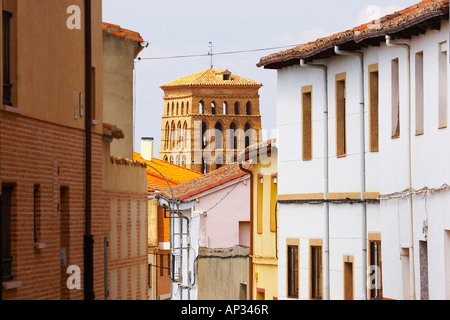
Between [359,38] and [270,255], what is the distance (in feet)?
37.1

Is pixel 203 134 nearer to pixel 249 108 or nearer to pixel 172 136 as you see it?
pixel 172 136

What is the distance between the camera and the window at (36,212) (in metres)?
21.5

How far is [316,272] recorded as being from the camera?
31750mm

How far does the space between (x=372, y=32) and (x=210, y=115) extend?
472 feet

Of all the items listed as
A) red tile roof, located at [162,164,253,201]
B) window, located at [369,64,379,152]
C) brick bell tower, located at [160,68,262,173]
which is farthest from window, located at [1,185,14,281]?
brick bell tower, located at [160,68,262,173]

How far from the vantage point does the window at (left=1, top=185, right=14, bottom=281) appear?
65.7 feet

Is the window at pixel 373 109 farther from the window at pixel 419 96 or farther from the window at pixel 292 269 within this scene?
the window at pixel 292 269

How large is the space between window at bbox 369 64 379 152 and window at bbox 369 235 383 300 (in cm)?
199

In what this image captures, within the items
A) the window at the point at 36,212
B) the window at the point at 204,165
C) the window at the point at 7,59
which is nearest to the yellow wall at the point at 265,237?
the window at the point at 36,212

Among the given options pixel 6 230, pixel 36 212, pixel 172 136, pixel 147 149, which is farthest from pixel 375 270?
pixel 172 136

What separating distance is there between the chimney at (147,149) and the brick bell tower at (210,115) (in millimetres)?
82864

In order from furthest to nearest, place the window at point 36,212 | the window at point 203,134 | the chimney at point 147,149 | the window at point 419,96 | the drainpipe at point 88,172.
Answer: the window at point 203,134, the chimney at point 147,149, the window at point 419,96, the drainpipe at point 88,172, the window at point 36,212

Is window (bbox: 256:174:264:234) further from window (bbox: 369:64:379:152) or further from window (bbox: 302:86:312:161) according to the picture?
window (bbox: 369:64:379:152)
